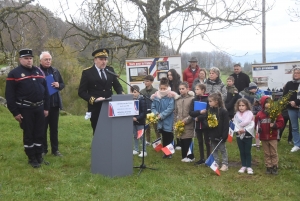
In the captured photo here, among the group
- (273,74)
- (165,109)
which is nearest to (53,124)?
(165,109)

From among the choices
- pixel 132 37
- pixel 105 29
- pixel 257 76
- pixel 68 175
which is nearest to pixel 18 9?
pixel 105 29

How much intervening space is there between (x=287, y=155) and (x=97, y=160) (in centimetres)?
406

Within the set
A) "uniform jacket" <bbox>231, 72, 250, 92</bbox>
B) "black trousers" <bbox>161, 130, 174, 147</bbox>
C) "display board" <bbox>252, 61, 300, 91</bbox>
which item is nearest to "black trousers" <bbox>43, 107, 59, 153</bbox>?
"black trousers" <bbox>161, 130, 174, 147</bbox>

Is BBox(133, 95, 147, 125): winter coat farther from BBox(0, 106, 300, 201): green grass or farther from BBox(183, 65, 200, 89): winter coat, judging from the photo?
BBox(183, 65, 200, 89): winter coat

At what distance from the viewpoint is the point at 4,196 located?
4.60 m

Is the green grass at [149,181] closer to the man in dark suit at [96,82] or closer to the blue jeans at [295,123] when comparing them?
the blue jeans at [295,123]

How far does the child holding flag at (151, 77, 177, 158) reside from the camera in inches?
263

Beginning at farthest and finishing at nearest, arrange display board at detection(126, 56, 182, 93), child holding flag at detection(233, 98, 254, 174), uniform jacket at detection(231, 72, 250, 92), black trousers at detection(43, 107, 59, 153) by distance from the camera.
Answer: display board at detection(126, 56, 182, 93) → uniform jacket at detection(231, 72, 250, 92) → black trousers at detection(43, 107, 59, 153) → child holding flag at detection(233, 98, 254, 174)

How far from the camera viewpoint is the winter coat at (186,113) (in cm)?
664

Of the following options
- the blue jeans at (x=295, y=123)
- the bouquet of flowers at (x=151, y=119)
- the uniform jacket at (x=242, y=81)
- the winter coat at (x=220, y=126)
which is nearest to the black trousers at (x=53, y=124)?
the bouquet of flowers at (x=151, y=119)

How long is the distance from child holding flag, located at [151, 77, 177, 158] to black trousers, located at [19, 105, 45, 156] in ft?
7.29

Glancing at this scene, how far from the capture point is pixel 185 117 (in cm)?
669

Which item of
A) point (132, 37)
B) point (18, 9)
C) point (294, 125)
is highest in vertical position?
point (18, 9)

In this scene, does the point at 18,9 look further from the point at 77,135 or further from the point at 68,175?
the point at 68,175
